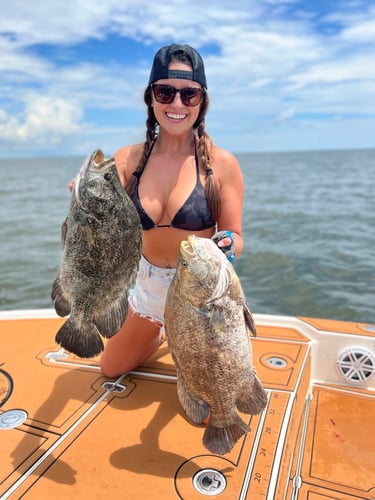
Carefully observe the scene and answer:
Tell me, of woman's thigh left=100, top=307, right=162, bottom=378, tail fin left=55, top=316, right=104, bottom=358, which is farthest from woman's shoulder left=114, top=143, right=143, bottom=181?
tail fin left=55, top=316, right=104, bottom=358

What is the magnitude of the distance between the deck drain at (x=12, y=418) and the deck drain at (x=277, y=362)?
7.18ft

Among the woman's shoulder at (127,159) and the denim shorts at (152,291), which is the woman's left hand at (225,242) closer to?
the denim shorts at (152,291)

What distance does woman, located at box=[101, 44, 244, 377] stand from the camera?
3158mm

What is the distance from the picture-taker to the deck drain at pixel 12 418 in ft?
10.1

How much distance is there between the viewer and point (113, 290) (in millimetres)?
2463

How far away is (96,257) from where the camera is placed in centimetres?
235

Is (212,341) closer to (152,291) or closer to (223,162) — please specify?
(152,291)

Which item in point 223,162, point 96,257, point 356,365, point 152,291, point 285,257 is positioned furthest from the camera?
point 285,257

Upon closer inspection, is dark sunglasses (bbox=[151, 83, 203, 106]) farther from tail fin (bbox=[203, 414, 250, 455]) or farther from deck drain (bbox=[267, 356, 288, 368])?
deck drain (bbox=[267, 356, 288, 368])

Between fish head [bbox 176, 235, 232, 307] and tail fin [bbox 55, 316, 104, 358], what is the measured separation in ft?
2.09

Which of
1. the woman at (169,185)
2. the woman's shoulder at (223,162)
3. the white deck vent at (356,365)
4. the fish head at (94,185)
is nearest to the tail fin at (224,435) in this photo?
the woman at (169,185)

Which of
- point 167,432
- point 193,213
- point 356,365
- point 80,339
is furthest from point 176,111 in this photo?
point 356,365

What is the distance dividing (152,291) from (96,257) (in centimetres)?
137

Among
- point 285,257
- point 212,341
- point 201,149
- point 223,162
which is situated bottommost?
point 285,257
